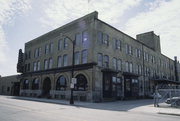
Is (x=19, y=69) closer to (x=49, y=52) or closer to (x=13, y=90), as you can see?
(x=13, y=90)

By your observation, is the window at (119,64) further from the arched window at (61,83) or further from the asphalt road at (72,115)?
the asphalt road at (72,115)

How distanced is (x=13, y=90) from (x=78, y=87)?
29422mm

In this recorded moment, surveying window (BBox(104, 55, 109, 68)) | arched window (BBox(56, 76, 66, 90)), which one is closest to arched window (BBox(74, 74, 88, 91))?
arched window (BBox(56, 76, 66, 90))

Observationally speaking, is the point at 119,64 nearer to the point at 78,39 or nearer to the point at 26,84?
the point at 78,39

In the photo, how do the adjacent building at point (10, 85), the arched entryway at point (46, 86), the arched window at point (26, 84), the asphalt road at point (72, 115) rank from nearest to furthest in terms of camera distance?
the asphalt road at point (72, 115), the arched entryway at point (46, 86), the arched window at point (26, 84), the adjacent building at point (10, 85)

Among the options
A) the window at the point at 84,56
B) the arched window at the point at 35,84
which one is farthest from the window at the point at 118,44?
the arched window at the point at 35,84

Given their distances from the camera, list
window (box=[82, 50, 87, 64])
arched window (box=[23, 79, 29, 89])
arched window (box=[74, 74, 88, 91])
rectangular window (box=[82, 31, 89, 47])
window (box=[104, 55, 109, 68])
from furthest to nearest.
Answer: arched window (box=[23, 79, 29, 89]), window (box=[104, 55, 109, 68]), rectangular window (box=[82, 31, 89, 47]), window (box=[82, 50, 87, 64]), arched window (box=[74, 74, 88, 91])

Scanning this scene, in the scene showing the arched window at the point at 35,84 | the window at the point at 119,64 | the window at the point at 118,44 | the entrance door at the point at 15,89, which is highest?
the window at the point at 118,44

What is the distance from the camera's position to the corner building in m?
26.4

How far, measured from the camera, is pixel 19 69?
4472cm

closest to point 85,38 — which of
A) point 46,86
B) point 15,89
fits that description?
point 46,86

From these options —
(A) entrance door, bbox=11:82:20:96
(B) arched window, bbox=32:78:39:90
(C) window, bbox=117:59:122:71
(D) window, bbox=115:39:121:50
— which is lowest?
(A) entrance door, bbox=11:82:20:96

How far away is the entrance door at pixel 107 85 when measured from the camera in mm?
26516

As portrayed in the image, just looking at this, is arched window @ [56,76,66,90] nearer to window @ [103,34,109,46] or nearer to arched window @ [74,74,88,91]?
arched window @ [74,74,88,91]
